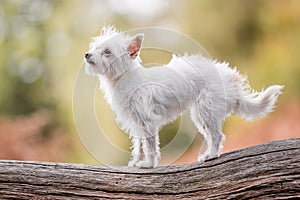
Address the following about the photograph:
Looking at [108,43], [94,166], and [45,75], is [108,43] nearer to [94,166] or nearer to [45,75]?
[94,166]

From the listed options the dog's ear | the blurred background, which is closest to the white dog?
the dog's ear

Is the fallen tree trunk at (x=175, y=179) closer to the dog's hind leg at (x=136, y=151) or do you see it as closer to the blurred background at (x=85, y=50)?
the dog's hind leg at (x=136, y=151)

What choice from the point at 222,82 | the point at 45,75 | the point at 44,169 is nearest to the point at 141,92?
the point at 222,82

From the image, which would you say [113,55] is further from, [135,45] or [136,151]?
[136,151]

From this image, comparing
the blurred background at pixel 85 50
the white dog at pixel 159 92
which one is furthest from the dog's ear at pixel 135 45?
the blurred background at pixel 85 50

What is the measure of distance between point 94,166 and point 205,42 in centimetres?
316

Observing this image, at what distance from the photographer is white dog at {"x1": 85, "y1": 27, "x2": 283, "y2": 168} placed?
144 centimetres

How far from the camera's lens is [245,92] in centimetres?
155

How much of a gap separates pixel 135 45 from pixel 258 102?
15.4 inches

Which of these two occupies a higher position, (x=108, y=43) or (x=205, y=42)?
(x=205, y=42)

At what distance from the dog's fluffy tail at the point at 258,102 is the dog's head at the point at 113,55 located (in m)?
0.34

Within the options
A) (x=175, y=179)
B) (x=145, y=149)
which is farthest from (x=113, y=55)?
(x=175, y=179)

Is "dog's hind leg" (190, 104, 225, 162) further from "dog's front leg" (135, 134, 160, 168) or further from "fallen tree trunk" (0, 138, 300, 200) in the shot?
"dog's front leg" (135, 134, 160, 168)

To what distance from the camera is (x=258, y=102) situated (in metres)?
1.55
